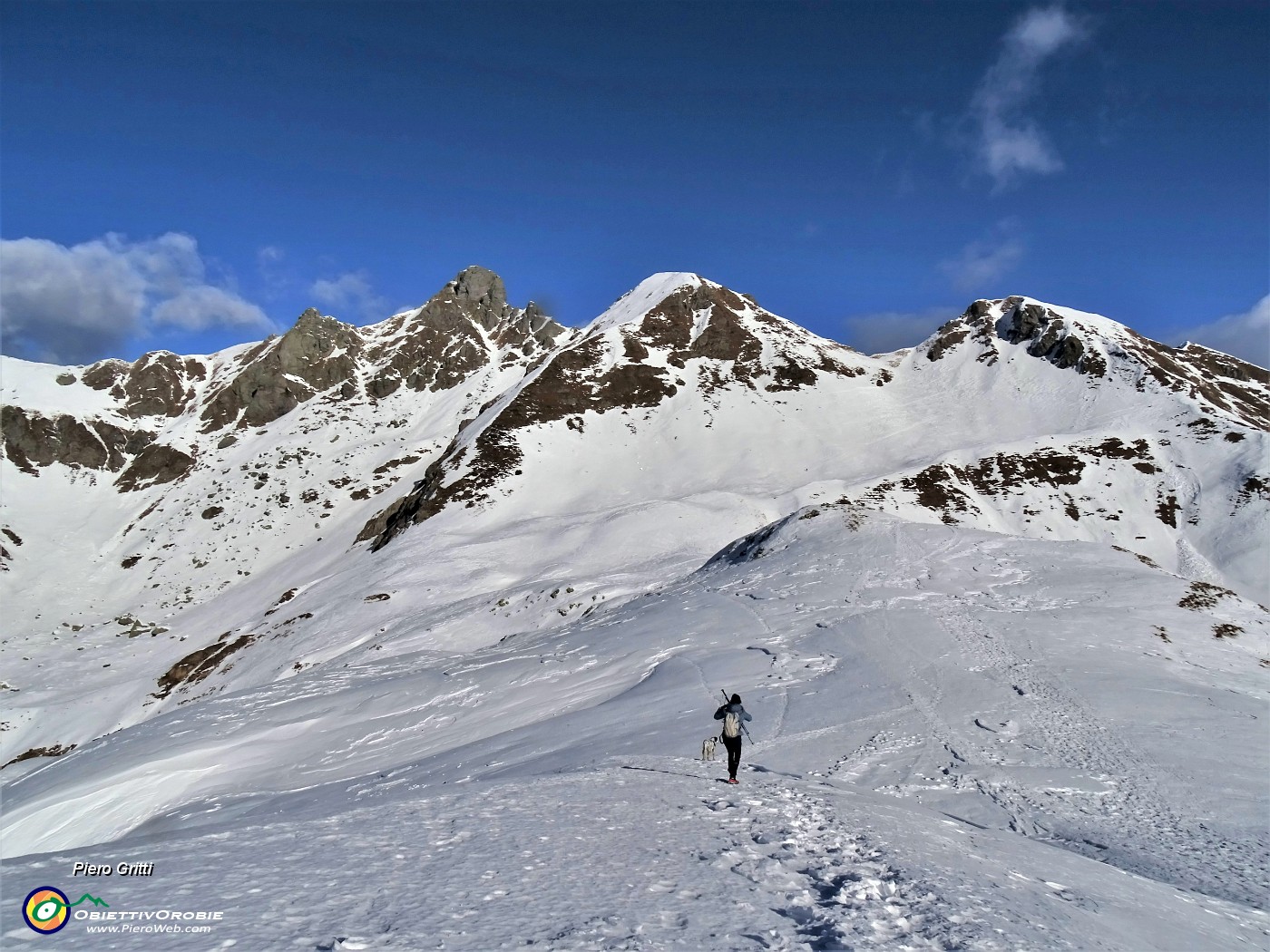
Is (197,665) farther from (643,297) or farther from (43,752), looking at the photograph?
(643,297)

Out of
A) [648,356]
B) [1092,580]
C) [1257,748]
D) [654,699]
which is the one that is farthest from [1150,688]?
[648,356]

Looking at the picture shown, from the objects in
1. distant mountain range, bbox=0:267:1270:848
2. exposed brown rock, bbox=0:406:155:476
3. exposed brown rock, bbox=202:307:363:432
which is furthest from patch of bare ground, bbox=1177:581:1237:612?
exposed brown rock, bbox=0:406:155:476

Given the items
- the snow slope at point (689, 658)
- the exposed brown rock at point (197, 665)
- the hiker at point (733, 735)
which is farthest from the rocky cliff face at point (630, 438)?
the hiker at point (733, 735)

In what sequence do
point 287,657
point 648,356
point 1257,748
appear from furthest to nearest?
point 648,356, point 287,657, point 1257,748

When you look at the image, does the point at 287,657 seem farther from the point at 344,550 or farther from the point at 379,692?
the point at 344,550

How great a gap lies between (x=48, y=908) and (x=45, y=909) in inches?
1.5

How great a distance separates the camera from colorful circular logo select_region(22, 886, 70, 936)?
15.8 ft

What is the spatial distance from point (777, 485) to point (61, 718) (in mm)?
59259

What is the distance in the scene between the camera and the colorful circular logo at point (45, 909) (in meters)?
4.80

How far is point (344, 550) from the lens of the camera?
69.0 m

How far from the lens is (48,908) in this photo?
16.6 ft

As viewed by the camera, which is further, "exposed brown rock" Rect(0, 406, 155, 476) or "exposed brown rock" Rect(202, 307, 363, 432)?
"exposed brown rock" Rect(202, 307, 363, 432)

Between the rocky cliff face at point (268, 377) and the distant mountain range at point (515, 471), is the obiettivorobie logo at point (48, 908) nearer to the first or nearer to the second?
the distant mountain range at point (515, 471)

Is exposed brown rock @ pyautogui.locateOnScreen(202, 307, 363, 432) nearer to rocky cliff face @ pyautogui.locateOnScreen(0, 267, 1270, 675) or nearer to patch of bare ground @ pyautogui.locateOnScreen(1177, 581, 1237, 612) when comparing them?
rocky cliff face @ pyautogui.locateOnScreen(0, 267, 1270, 675)
